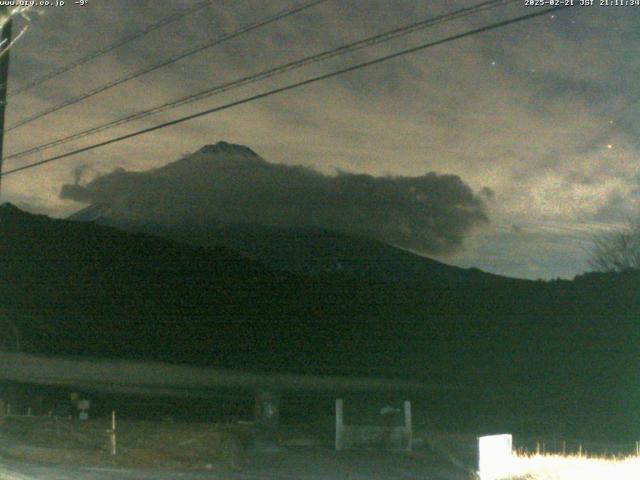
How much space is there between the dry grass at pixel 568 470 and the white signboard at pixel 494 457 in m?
0.20

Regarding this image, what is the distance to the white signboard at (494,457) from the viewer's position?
1309cm

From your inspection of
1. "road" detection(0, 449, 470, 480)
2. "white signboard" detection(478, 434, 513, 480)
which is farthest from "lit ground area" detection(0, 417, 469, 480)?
"white signboard" detection(478, 434, 513, 480)

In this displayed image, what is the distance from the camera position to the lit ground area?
13.7 m

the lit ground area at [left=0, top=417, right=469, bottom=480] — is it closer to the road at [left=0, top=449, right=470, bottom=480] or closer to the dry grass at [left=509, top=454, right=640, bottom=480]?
the road at [left=0, top=449, right=470, bottom=480]

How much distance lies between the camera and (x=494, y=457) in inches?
534

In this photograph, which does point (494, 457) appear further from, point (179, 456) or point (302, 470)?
point (179, 456)

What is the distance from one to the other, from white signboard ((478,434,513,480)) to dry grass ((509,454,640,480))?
8.0 inches

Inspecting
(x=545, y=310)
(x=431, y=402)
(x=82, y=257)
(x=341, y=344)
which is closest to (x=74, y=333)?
(x=82, y=257)

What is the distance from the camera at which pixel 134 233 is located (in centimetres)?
7944

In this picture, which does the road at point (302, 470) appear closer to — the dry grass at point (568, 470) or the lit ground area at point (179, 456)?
the lit ground area at point (179, 456)

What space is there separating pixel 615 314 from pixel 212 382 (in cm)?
2768

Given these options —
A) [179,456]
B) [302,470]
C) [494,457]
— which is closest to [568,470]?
[494,457]

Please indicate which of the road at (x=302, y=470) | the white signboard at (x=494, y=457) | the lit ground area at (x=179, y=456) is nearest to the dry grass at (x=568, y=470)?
the white signboard at (x=494, y=457)

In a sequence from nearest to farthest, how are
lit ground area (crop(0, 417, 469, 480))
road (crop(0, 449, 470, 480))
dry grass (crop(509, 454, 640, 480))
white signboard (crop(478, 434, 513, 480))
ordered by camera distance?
road (crop(0, 449, 470, 480))
dry grass (crop(509, 454, 640, 480))
white signboard (crop(478, 434, 513, 480))
lit ground area (crop(0, 417, 469, 480))
